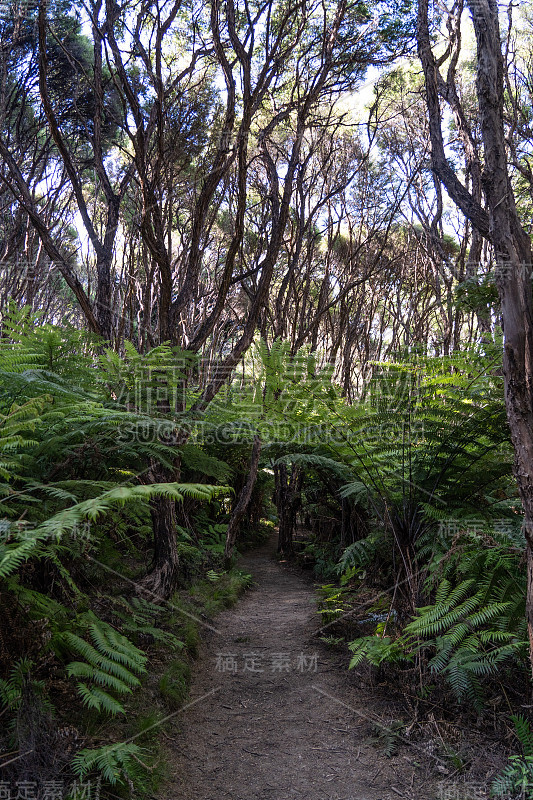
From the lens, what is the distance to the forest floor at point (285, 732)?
2088mm

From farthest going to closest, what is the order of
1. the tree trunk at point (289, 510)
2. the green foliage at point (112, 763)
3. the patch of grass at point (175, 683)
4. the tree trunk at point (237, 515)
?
the tree trunk at point (289, 510)
the tree trunk at point (237, 515)
the patch of grass at point (175, 683)
the green foliage at point (112, 763)

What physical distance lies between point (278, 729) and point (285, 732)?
44mm

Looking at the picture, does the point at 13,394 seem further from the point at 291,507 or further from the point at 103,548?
the point at 291,507

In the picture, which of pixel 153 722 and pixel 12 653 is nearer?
pixel 12 653

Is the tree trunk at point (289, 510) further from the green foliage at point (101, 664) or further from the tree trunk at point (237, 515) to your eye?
the green foliage at point (101, 664)

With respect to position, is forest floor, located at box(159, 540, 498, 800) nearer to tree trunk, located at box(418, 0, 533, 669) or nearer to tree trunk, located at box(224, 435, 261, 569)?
tree trunk, located at box(418, 0, 533, 669)

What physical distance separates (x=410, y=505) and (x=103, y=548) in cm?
170

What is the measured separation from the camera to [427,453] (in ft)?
9.59

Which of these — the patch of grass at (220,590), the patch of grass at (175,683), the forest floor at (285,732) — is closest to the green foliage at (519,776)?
the forest floor at (285,732)

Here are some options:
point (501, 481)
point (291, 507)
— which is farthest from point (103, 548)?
point (291, 507)

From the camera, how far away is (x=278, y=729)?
259 cm

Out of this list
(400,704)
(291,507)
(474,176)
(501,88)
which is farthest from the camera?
(291,507)

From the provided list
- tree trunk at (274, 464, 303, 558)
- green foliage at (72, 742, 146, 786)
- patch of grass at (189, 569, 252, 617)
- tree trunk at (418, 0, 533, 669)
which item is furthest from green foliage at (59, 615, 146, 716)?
tree trunk at (274, 464, 303, 558)

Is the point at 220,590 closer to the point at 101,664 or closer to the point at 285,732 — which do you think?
the point at 285,732
